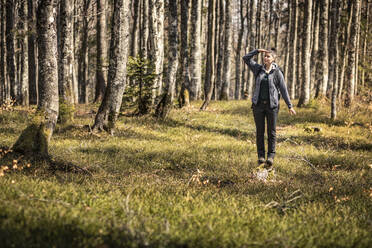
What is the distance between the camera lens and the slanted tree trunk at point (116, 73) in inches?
401

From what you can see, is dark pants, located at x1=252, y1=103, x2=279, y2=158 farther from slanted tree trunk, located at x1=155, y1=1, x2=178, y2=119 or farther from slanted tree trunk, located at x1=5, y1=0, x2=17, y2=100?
slanted tree trunk, located at x1=5, y1=0, x2=17, y2=100

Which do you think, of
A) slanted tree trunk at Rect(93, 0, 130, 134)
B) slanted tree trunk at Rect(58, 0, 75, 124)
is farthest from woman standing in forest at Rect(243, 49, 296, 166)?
slanted tree trunk at Rect(58, 0, 75, 124)

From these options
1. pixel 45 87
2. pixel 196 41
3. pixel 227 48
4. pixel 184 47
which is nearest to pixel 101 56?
pixel 184 47

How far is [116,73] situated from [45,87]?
11.0 feet

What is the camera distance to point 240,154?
894cm

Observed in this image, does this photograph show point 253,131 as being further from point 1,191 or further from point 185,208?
point 1,191

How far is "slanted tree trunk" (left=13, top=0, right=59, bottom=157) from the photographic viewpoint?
6.65 meters

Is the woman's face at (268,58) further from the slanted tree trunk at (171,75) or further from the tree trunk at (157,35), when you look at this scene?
the tree trunk at (157,35)

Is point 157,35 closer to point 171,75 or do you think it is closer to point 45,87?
point 171,75

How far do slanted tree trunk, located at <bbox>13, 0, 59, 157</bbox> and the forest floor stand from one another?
468mm

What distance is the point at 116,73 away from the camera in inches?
400

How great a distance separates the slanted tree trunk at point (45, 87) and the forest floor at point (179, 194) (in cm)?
47

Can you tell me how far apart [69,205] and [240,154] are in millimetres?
5821

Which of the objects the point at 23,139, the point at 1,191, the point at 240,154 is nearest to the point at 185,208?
the point at 1,191
